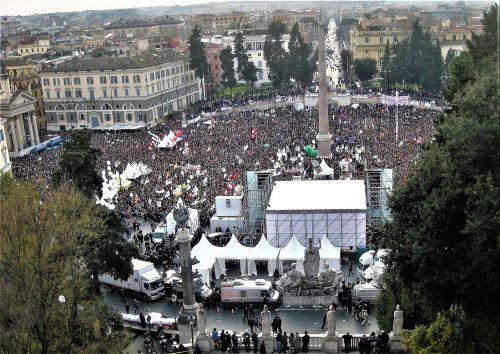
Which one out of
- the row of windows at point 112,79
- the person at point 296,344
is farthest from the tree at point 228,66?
the person at point 296,344

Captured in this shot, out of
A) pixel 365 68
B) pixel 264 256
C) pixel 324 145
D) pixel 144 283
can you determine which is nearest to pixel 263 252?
pixel 264 256

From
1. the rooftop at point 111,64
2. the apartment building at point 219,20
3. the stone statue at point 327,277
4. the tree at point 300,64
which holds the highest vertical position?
the apartment building at point 219,20

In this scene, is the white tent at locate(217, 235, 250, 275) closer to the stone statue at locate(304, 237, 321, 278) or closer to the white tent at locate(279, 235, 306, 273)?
the white tent at locate(279, 235, 306, 273)

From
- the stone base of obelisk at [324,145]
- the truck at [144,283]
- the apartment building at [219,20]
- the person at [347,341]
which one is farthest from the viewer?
the apartment building at [219,20]

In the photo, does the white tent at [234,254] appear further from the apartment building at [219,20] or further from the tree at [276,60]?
the apartment building at [219,20]

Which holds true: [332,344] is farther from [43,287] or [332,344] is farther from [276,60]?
[276,60]

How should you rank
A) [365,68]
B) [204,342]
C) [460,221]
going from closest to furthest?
[460,221] → [204,342] → [365,68]
